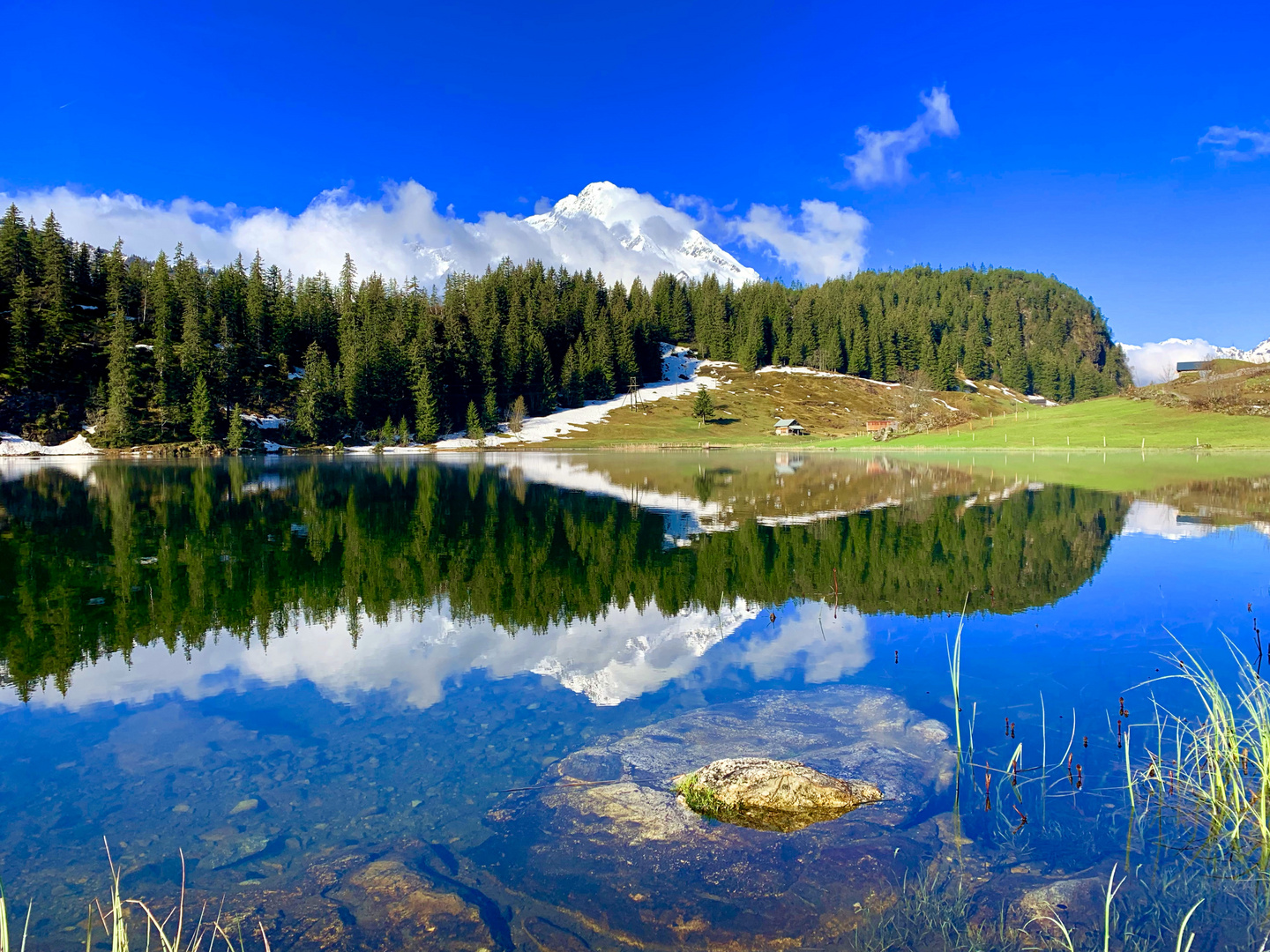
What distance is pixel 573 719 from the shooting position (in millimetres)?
9336

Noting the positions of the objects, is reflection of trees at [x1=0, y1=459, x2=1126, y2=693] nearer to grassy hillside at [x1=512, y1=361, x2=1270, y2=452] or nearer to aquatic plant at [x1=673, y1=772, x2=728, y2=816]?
aquatic plant at [x1=673, y1=772, x2=728, y2=816]

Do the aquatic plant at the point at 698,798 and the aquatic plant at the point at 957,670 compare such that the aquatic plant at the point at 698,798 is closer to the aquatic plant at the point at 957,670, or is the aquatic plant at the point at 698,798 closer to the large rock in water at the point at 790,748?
the large rock in water at the point at 790,748

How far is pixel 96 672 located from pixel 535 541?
1350cm

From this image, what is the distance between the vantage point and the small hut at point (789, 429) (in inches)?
5202

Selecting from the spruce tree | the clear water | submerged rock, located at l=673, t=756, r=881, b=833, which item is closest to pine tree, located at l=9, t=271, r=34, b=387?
the spruce tree

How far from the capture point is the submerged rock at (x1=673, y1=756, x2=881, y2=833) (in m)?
6.86

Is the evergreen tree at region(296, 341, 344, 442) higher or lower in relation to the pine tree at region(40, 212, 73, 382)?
lower

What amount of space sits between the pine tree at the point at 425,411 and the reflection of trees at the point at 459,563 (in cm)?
8066

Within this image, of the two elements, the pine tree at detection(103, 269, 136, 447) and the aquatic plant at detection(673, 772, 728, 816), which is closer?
the aquatic plant at detection(673, 772, 728, 816)

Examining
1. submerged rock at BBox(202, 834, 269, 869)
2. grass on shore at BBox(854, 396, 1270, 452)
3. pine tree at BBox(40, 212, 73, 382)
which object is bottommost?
submerged rock at BBox(202, 834, 269, 869)

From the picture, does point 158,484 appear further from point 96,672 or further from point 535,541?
point 96,672

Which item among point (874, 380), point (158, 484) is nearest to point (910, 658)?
point (158, 484)

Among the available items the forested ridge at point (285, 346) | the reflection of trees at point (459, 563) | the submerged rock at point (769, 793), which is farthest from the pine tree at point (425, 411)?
the submerged rock at point (769, 793)

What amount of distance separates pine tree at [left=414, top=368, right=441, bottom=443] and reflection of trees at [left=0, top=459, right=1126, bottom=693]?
8066 centimetres
